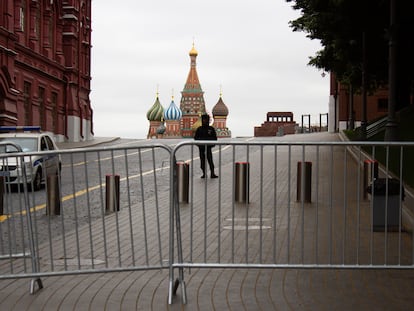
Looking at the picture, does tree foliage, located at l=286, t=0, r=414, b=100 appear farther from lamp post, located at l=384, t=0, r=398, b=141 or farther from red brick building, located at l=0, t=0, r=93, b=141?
red brick building, located at l=0, t=0, r=93, b=141

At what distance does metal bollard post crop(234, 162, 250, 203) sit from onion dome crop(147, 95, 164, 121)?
113354mm

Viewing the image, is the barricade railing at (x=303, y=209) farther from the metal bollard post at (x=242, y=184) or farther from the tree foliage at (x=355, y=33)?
the tree foliage at (x=355, y=33)

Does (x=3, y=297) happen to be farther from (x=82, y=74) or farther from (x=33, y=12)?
(x=82, y=74)

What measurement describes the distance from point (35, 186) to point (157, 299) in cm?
189

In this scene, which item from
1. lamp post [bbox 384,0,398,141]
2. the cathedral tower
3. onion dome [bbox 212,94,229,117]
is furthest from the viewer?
the cathedral tower

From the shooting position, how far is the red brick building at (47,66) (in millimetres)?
39531

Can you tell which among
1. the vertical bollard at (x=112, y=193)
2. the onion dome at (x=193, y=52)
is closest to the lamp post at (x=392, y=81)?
the vertical bollard at (x=112, y=193)

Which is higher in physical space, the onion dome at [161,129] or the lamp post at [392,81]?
the lamp post at [392,81]

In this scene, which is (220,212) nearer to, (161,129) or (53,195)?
(53,195)

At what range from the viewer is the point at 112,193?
779 centimetres

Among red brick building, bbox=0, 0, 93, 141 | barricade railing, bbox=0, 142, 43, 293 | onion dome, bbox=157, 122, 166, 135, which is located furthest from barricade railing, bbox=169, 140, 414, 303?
onion dome, bbox=157, 122, 166, 135

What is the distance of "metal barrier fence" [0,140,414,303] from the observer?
23.3 feet

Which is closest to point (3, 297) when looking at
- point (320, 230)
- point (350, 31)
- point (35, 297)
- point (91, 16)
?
point (35, 297)

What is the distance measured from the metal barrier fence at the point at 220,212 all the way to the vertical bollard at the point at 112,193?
18 millimetres
